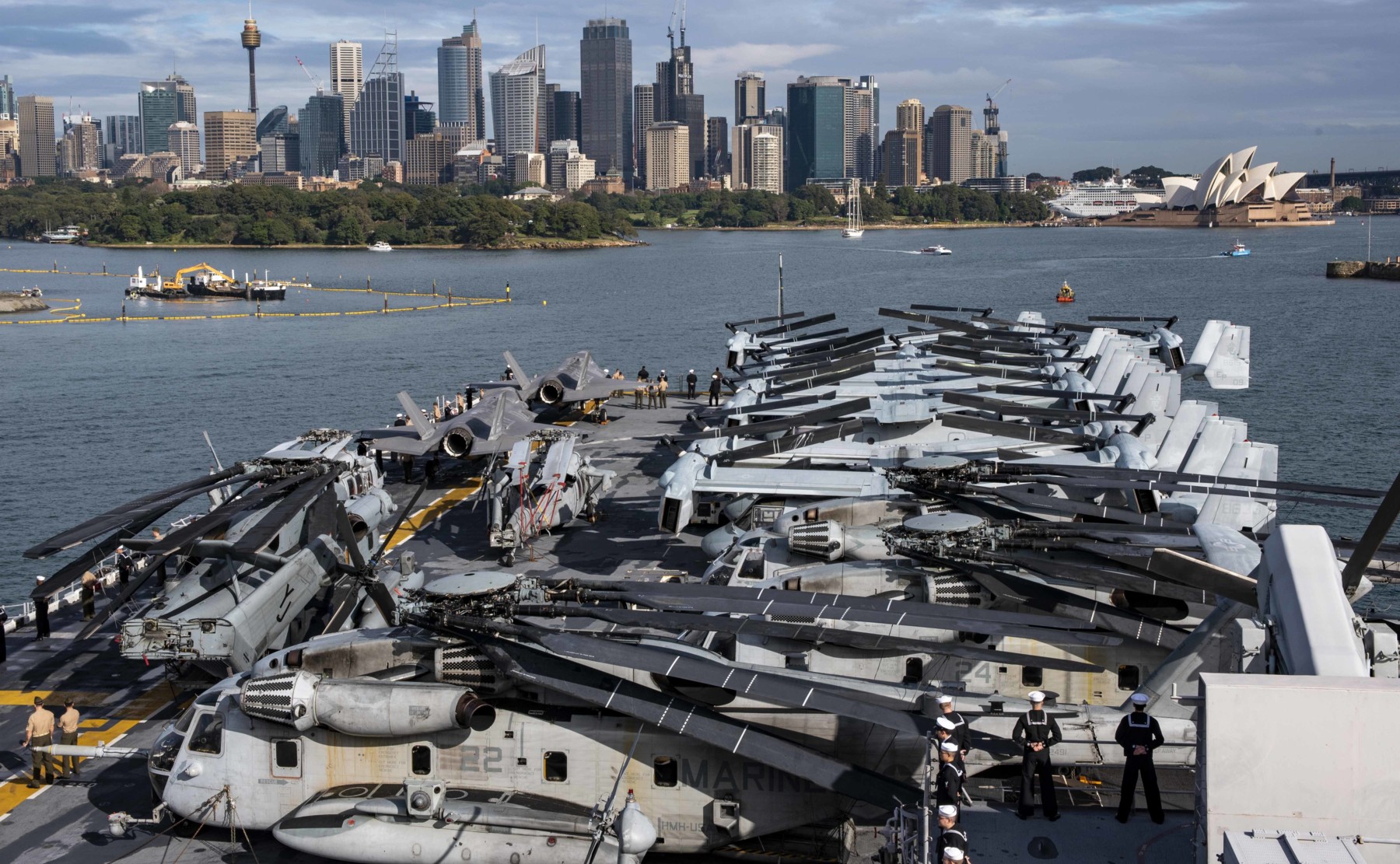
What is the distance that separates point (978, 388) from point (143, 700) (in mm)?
26831

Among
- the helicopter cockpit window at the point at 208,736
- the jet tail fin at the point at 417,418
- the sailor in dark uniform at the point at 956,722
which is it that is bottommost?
the helicopter cockpit window at the point at 208,736

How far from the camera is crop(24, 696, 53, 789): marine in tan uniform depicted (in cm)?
1855

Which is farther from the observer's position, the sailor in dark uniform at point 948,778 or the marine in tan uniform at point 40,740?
the marine in tan uniform at point 40,740

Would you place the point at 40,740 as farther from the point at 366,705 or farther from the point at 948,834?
the point at 948,834

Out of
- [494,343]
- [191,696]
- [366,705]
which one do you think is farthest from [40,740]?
[494,343]

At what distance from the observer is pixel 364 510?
27.0 metres

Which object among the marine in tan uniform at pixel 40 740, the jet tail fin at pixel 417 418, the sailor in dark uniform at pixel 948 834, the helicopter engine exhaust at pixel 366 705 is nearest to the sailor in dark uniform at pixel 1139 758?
the sailor in dark uniform at pixel 948 834

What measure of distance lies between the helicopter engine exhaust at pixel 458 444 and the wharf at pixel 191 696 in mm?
1244

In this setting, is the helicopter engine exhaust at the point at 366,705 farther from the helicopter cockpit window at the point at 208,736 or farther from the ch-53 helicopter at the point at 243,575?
the ch-53 helicopter at the point at 243,575

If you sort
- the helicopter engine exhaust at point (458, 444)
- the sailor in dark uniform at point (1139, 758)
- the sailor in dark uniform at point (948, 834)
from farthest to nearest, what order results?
1. the helicopter engine exhaust at point (458, 444)
2. the sailor in dark uniform at point (1139, 758)
3. the sailor in dark uniform at point (948, 834)

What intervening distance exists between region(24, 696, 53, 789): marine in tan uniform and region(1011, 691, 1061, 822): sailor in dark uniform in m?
13.7

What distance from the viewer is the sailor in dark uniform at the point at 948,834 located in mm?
11844

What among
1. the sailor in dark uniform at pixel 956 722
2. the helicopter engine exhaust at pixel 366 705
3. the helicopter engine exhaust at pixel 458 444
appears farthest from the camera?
the helicopter engine exhaust at pixel 458 444

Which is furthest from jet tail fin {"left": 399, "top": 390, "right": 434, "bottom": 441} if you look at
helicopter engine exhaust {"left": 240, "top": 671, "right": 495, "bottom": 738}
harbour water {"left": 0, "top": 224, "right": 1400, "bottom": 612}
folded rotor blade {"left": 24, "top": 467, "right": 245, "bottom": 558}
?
helicopter engine exhaust {"left": 240, "top": 671, "right": 495, "bottom": 738}
